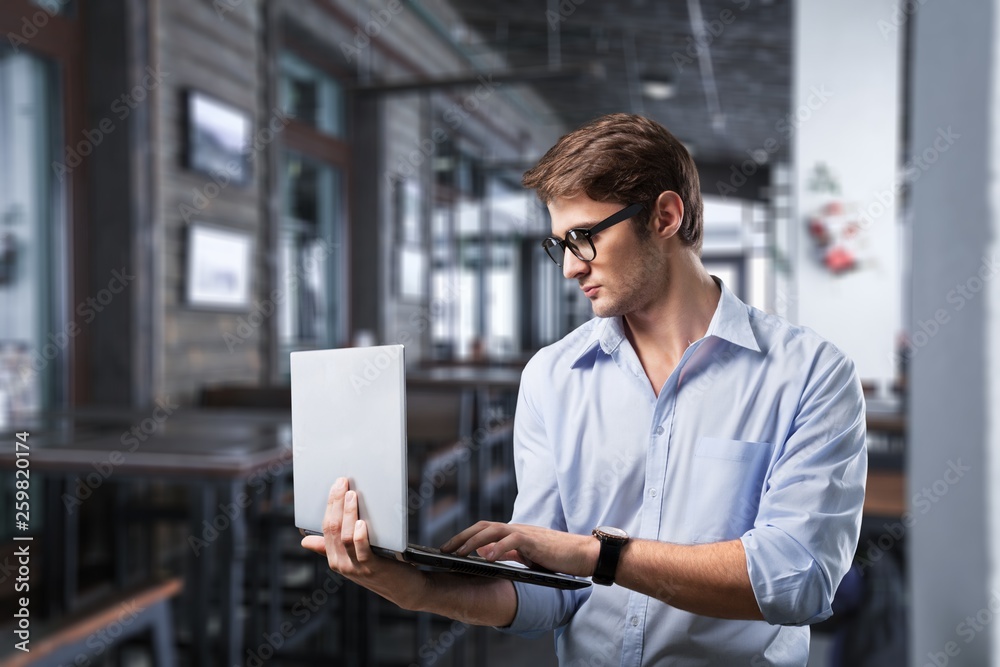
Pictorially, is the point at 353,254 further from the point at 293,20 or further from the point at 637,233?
the point at 637,233

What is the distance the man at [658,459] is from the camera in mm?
1016

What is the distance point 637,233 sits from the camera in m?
1.05

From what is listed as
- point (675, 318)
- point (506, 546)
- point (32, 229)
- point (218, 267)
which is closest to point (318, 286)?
point (218, 267)

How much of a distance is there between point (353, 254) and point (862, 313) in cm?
404

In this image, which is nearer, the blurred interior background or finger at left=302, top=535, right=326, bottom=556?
finger at left=302, top=535, right=326, bottom=556

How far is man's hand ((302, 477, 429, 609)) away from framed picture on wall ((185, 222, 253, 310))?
143 inches

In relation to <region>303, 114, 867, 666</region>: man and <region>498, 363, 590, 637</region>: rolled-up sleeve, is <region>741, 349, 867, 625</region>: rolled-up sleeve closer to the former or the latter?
<region>303, 114, 867, 666</region>: man

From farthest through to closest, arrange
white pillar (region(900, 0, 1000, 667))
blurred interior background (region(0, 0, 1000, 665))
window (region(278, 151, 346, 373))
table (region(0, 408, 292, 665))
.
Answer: window (region(278, 151, 346, 373))
table (region(0, 408, 292, 665))
blurred interior background (region(0, 0, 1000, 665))
white pillar (region(900, 0, 1000, 667))

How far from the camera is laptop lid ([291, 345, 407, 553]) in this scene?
983 mm

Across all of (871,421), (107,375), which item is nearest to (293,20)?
(107,375)

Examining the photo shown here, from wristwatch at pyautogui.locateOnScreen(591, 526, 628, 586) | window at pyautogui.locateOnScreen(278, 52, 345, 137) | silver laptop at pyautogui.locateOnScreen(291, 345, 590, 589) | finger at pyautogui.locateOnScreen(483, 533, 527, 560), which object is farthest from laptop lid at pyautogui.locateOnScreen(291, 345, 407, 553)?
window at pyautogui.locateOnScreen(278, 52, 345, 137)

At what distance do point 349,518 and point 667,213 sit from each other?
562 millimetres

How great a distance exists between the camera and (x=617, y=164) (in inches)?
40.6

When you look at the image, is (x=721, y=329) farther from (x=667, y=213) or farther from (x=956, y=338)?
(x=956, y=338)
